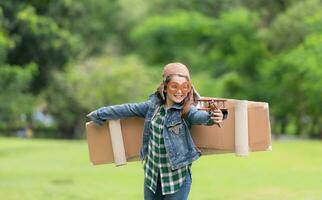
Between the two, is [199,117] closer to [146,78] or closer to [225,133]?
[225,133]

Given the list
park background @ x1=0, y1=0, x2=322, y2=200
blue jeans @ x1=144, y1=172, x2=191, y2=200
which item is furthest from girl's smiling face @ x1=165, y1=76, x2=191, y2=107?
park background @ x1=0, y1=0, x2=322, y2=200

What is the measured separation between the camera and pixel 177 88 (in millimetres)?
4301

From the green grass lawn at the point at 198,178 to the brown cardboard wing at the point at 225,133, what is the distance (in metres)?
2.18

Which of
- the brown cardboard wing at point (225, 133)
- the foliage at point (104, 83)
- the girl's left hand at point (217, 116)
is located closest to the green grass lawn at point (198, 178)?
the brown cardboard wing at point (225, 133)

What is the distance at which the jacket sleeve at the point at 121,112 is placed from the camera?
14.8ft

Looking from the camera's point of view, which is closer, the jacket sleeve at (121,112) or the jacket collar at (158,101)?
the jacket collar at (158,101)

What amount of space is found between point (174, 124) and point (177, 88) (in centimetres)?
24

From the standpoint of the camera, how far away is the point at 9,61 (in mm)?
21625

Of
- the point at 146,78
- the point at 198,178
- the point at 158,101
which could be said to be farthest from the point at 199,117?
the point at 146,78

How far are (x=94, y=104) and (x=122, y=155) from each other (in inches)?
1352

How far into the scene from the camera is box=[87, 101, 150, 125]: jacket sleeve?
4.51m

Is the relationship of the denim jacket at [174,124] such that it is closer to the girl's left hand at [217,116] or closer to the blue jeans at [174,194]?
the girl's left hand at [217,116]

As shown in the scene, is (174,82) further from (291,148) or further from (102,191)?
(291,148)

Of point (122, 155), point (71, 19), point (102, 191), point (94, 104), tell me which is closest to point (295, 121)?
point (94, 104)
